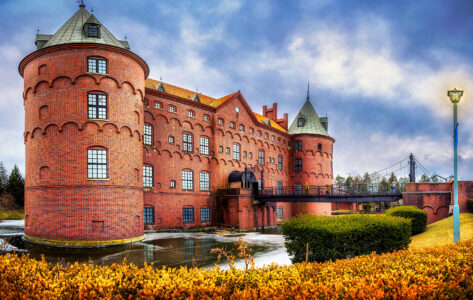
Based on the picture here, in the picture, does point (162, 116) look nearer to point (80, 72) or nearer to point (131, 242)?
point (80, 72)

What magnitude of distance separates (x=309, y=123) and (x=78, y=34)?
35296mm

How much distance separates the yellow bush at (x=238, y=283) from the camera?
464 centimetres

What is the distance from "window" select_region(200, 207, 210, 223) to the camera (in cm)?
3409

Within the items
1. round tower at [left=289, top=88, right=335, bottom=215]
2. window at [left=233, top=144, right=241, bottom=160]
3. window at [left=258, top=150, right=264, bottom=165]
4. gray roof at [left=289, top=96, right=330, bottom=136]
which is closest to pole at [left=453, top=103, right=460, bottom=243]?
window at [left=233, top=144, right=241, bottom=160]

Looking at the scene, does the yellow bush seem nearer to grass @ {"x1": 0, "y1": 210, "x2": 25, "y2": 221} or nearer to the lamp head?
the lamp head

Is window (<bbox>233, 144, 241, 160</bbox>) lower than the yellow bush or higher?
higher

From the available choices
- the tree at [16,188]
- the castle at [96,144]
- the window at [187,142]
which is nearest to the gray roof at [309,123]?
the window at [187,142]

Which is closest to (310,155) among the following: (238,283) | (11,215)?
(11,215)

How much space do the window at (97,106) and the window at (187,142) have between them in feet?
36.4

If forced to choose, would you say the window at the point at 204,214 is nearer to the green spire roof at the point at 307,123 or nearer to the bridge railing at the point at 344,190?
the bridge railing at the point at 344,190

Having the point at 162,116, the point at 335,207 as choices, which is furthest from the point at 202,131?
the point at 335,207

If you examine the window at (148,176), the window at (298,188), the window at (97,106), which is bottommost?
the window at (298,188)

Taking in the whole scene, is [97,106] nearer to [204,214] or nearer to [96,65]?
[96,65]

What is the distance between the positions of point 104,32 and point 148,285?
2417cm
